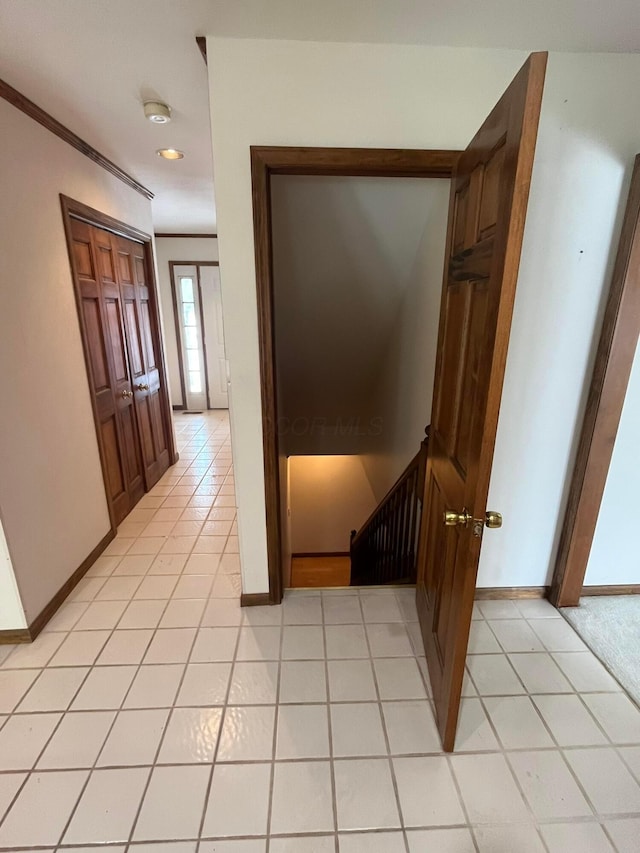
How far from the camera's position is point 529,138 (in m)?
0.91

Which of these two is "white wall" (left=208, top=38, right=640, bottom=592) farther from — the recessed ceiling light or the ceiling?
the recessed ceiling light

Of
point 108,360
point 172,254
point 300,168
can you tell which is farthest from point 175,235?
point 300,168

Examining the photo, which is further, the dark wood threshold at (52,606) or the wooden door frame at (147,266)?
the wooden door frame at (147,266)

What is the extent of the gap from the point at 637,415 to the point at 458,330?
1.09m

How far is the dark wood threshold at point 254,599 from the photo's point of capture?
2105 mm

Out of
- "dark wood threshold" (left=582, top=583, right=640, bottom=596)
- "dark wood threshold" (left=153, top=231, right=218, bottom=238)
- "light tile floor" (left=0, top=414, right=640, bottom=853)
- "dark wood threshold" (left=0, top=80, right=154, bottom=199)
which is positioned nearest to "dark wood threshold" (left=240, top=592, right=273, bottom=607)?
"light tile floor" (left=0, top=414, right=640, bottom=853)

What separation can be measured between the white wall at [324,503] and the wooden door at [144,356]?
1786 millimetres

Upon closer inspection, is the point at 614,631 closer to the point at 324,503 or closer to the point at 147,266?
the point at 324,503

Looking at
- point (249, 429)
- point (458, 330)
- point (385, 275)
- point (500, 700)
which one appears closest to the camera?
point (458, 330)

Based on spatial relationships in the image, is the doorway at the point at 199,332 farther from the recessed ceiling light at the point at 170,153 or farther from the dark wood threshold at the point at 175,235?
the recessed ceiling light at the point at 170,153

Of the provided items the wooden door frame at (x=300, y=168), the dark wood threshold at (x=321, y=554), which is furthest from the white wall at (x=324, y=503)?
the wooden door frame at (x=300, y=168)

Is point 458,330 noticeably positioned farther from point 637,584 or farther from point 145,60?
point 637,584

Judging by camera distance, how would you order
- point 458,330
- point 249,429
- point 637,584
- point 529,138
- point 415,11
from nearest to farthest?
1. point 529,138
2. point 415,11
3. point 458,330
4. point 249,429
5. point 637,584

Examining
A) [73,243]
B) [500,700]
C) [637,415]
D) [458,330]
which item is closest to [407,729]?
[500,700]
